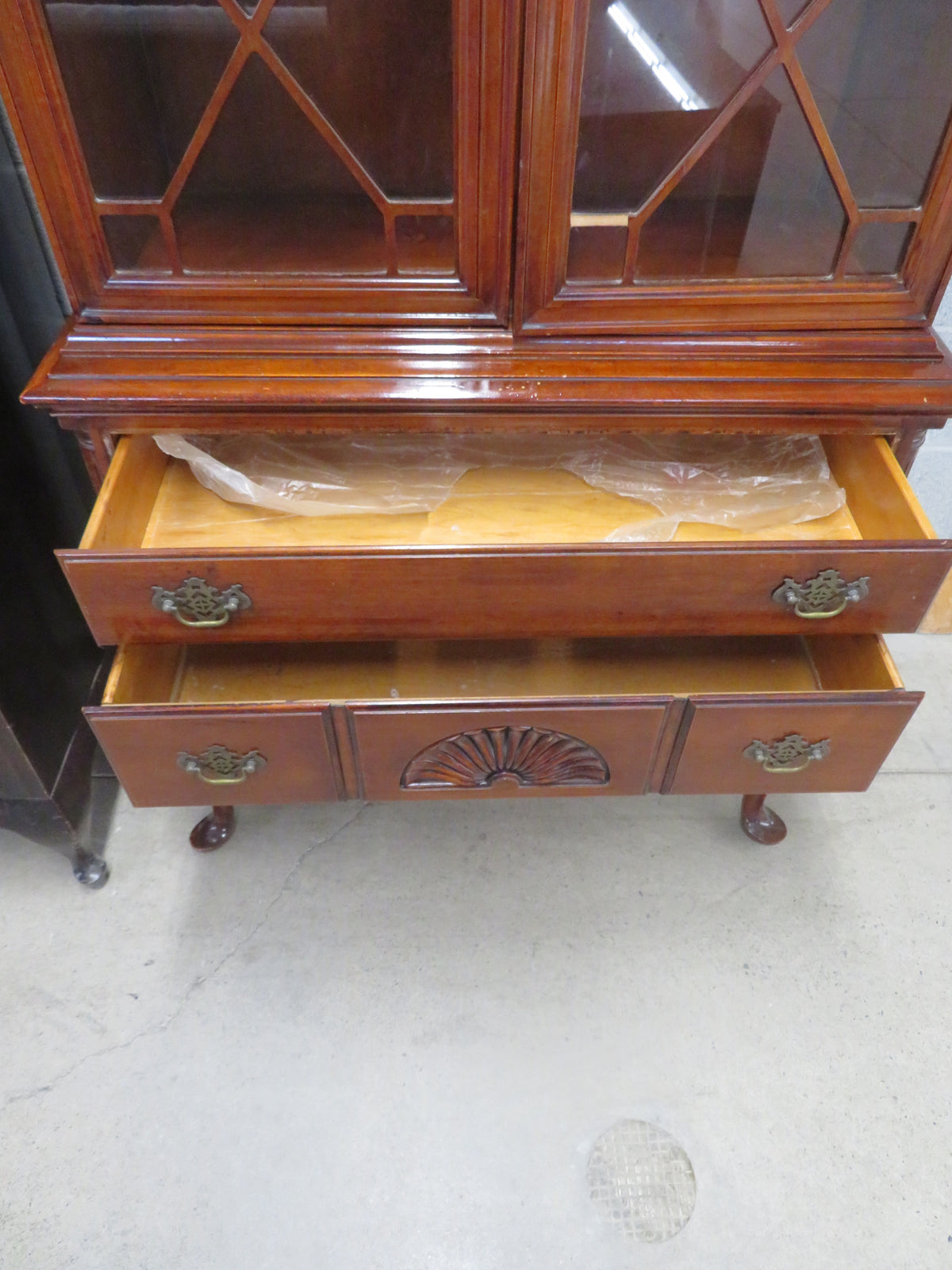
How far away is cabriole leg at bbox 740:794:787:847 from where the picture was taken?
1.18 meters

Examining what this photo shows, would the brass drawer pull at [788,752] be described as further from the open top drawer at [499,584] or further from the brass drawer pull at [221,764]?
the brass drawer pull at [221,764]

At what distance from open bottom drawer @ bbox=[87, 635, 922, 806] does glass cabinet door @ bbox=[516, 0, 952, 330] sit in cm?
35

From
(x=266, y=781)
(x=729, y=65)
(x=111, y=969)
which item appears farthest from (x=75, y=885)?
(x=729, y=65)

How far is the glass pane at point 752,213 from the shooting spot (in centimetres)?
77

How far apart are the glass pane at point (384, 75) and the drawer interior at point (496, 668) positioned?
1.52ft

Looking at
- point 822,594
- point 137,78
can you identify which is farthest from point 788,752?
point 137,78

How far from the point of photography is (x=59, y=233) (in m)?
0.78

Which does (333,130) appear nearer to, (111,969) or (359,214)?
(359,214)

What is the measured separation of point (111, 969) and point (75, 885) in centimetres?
13

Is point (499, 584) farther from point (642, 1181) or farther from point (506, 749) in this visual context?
point (642, 1181)

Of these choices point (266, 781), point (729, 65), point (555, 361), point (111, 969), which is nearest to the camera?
point (729, 65)

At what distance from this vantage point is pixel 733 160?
0.78 meters

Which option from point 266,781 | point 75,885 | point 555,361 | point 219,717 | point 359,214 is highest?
point 359,214

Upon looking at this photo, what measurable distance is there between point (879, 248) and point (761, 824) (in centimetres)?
68
